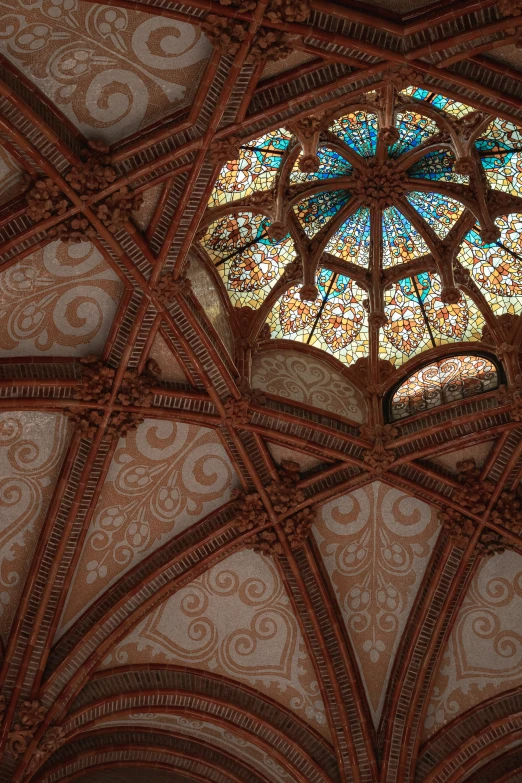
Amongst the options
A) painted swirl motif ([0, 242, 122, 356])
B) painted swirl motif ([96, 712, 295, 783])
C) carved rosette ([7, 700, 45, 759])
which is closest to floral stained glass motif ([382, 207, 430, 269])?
painted swirl motif ([0, 242, 122, 356])

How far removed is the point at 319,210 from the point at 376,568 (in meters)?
5.78

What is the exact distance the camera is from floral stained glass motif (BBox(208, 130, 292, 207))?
1534 cm

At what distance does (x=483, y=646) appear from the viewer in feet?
53.3

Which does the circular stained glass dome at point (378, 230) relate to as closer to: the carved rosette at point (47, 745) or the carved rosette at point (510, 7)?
the carved rosette at point (510, 7)

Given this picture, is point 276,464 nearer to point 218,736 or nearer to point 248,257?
point 248,257

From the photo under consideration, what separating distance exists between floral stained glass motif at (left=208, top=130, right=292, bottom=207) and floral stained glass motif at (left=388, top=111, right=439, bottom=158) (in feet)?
5.83

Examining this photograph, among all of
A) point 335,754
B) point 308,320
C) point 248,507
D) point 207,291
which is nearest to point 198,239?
point 207,291

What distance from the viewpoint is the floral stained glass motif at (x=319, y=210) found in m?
16.5

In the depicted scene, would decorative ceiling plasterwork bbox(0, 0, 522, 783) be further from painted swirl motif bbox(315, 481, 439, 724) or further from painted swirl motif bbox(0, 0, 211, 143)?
painted swirl motif bbox(0, 0, 211, 143)

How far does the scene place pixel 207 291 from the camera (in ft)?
52.1

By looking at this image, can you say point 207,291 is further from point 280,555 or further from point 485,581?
point 485,581

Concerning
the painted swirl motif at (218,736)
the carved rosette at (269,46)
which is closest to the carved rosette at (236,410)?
the painted swirl motif at (218,736)

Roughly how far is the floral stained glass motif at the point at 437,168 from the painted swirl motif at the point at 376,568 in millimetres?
5138

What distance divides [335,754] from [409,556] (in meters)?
3.24
